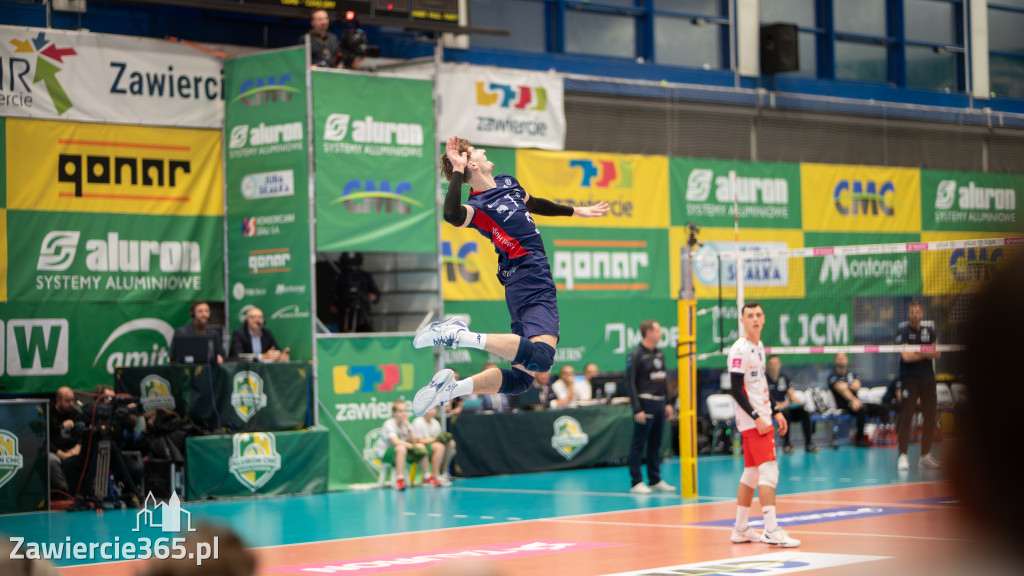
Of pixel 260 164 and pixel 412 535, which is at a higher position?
pixel 260 164

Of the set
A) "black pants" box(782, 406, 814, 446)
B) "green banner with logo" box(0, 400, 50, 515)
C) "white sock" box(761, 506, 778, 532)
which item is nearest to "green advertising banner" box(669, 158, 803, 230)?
"black pants" box(782, 406, 814, 446)

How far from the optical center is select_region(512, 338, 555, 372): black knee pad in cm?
780

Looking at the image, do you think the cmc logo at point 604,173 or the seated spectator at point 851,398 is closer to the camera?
the cmc logo at point 604,173

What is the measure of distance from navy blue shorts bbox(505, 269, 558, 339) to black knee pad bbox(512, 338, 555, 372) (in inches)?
9.9

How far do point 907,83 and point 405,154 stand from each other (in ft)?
46.3

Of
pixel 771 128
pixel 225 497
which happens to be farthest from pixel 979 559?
pixel 771 128

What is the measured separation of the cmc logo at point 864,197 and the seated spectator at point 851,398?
3506 millimetres

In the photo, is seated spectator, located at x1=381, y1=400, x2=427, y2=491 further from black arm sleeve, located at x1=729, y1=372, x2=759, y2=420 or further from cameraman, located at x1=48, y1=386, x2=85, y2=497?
black arm sleeve, located at x1=729, y1=372, x2=759, y2=420

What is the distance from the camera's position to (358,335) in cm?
1666

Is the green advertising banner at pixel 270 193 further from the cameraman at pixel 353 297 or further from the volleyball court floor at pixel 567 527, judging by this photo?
the volleyball court floor at pixel 567 527

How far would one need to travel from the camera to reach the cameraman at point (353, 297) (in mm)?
17312

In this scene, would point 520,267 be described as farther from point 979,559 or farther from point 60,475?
point 60,475

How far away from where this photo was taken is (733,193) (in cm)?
2189

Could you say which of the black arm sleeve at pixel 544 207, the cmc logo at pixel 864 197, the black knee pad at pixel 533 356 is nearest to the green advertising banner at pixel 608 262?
the cmc logo at pixel 864 197
